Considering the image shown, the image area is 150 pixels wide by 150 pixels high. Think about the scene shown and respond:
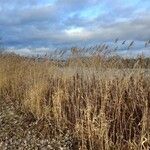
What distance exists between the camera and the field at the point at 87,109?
8.43m

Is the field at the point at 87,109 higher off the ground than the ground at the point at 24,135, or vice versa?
the field at the point at 87,109

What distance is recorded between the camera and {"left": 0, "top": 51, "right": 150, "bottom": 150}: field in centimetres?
843

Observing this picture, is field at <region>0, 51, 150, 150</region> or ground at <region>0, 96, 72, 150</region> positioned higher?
field at <region>0, 51, 150, 150</region>

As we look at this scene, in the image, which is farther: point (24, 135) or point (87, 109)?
point (24, 135)

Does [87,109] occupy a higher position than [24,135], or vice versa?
[87,109]

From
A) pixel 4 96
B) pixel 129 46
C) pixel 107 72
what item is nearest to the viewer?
pixel 129 46

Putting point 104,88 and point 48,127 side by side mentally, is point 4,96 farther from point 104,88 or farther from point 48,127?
point 104,88

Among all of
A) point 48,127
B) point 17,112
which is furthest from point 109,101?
point 17,112

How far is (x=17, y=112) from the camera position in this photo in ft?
40.4

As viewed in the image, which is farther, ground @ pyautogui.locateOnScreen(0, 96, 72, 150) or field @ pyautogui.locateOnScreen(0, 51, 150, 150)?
ground @ pyautogui.locateOnScreen(0, 96, 72, 150)

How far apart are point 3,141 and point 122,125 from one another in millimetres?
2392

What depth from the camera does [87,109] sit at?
8758 mm

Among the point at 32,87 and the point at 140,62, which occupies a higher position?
the point at 140,62

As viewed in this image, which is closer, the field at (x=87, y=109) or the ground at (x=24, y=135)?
the field at (x=87, y=109)
